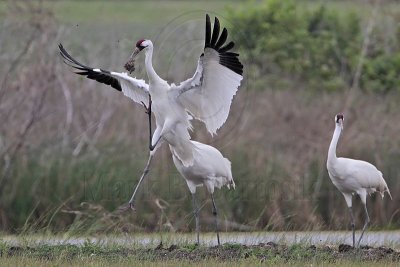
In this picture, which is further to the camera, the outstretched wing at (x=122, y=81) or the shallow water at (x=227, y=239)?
the outstretched wing at (x=122, y=81)

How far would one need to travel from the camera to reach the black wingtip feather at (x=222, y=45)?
35.2ft

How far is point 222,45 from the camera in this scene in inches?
438

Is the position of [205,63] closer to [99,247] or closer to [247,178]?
[99,247]

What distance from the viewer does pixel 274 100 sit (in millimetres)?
18312

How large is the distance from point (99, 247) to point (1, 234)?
93.6 inches

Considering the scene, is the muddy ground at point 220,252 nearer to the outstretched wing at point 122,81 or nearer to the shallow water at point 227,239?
the shallow water at point 227,239

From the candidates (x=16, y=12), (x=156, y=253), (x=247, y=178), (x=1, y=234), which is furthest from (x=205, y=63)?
(x=16, y=12)

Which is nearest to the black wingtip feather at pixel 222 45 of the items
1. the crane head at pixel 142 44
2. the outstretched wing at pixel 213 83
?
the outstretched wing at pixel 213 83

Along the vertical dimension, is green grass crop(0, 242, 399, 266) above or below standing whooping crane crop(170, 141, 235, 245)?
below

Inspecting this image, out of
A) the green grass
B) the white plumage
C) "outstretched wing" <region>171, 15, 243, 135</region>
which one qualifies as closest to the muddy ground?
the green grass

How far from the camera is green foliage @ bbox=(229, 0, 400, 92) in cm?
2094

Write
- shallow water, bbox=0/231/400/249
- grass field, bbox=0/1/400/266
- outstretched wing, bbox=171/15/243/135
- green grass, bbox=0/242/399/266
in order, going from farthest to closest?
1. grass field, bbox=0/1/400/266
2. shallow water, bbox=0/231/400/249
3. outstretched wing, bbox=171/15/243/135
4. green grass, bbox=0/242/399/266

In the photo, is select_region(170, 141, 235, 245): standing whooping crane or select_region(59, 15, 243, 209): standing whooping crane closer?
select_region(59, 15, 243, 209): standing whooping crane

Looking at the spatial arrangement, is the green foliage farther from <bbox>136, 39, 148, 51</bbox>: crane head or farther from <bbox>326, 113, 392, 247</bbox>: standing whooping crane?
<bbox>136, 39, 148, 51</bbox>: crane head
